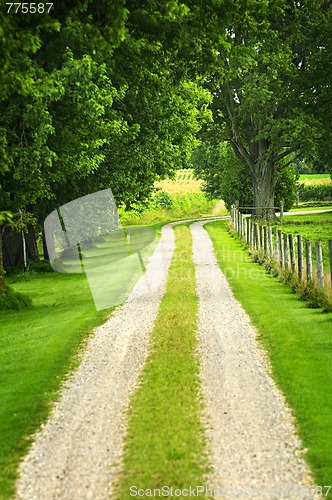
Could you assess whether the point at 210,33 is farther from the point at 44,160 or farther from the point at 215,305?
the point at 215,305

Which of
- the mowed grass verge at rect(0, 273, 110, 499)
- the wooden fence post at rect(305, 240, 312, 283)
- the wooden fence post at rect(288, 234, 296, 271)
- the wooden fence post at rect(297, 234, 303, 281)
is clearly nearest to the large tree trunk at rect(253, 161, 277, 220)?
the wooden fence post at rect(288, 234, 296, 271)

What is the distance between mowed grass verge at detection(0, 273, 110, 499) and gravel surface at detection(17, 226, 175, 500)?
0.23 meters

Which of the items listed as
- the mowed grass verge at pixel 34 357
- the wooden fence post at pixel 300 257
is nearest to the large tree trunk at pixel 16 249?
the mowed grass verge at pixel 34 357

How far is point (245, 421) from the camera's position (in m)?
9.93

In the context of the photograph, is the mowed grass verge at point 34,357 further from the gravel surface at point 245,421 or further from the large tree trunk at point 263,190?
the large tree trunk at point 263,190

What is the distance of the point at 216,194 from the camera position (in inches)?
3893

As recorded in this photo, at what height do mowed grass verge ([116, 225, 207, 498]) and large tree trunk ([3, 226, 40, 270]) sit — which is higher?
large tree trunk ([3, 226, 40, 270])

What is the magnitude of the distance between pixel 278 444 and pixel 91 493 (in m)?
2.55

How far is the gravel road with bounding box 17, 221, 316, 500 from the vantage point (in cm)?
805

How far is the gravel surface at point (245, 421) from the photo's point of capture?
7.97 meters

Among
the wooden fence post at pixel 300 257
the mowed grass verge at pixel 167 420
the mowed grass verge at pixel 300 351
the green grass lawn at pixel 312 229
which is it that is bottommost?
the green grass lawn at pixel 312 229

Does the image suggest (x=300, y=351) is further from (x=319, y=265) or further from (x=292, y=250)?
(x=292, y=250)

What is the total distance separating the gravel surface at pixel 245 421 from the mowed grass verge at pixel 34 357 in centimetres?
244

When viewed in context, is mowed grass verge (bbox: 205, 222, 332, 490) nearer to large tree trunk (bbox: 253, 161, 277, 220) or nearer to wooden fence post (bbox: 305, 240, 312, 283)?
wooden fence post (bbox: 305, 240, 312, 283)
